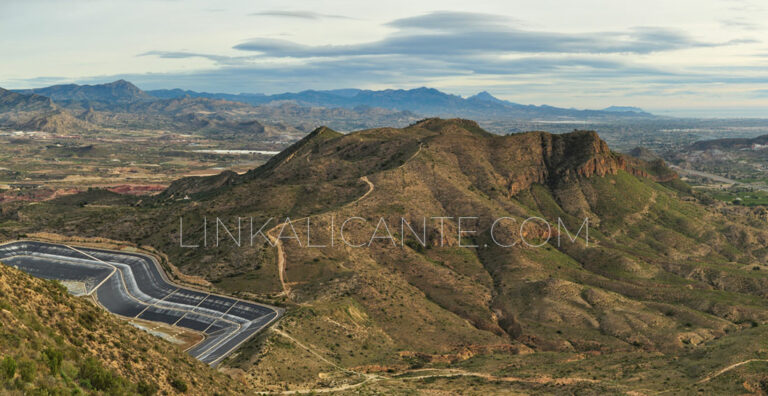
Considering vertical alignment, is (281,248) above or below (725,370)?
above

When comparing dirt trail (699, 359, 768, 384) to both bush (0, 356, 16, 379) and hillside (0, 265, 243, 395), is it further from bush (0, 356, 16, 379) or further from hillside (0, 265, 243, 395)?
bush (0, 356, 16, 379)

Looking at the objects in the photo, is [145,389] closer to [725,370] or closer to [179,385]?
[179,385]

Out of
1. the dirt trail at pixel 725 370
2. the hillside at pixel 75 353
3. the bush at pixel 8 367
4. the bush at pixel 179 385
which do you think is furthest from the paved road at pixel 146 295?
the dirt trail at pixel 725 370

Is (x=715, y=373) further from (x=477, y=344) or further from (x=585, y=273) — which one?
(x=585, y=273)

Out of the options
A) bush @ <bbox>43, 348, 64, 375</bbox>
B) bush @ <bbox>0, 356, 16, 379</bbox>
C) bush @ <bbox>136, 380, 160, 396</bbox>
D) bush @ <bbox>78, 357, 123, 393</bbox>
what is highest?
bush @ <bbox>0, 356, 16, 379</bbox>

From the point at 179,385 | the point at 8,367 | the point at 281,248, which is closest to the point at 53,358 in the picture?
the point at 8,367

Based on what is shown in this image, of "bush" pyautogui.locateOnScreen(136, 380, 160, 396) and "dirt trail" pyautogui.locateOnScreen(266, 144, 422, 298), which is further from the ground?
"bush" pyautogui.locateOnScreen(136, 380, 160, 396)

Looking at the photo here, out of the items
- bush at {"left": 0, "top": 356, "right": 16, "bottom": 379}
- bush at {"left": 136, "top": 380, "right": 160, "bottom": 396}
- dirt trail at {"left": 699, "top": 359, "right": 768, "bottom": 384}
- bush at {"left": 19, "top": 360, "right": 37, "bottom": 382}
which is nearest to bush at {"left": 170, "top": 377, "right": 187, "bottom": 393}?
bush at {"left": 136, "top": 380, "right": 160, "bottom": 396}

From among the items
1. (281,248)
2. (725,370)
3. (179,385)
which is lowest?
(725,370)
